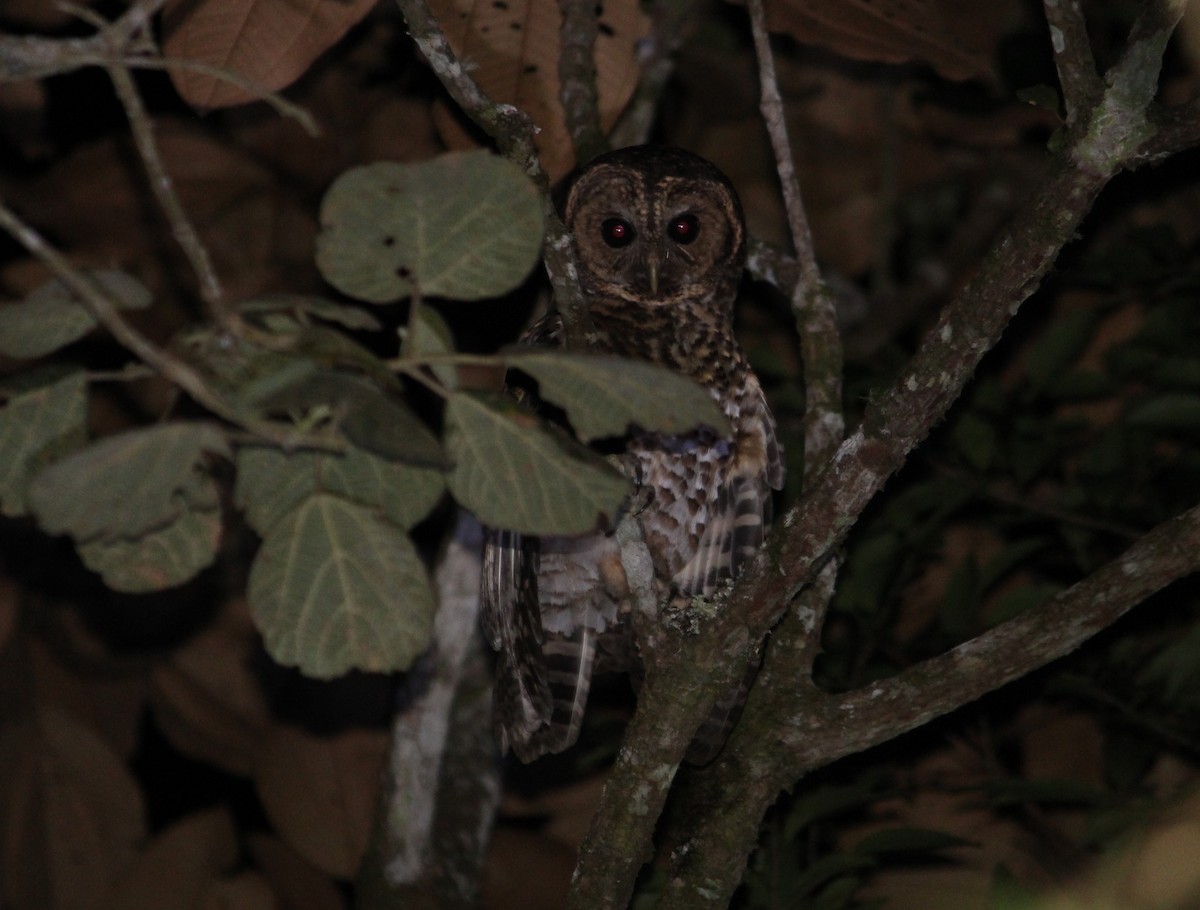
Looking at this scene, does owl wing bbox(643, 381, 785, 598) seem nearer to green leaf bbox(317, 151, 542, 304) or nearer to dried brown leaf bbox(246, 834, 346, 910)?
dried brown leaf bbox(246, 834, 346, 910)

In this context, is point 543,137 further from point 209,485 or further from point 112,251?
point 112,251

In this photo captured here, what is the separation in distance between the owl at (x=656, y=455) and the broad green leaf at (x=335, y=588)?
1640mm

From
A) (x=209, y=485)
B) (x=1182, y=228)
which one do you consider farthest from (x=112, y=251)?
(x=1182, y=228)

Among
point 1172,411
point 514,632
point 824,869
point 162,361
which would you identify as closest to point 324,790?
point 514,632

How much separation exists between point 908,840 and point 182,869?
2089 mm

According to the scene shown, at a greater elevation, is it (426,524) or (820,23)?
(820,23)

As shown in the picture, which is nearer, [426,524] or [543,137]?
[543,137]

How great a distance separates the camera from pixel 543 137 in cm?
278

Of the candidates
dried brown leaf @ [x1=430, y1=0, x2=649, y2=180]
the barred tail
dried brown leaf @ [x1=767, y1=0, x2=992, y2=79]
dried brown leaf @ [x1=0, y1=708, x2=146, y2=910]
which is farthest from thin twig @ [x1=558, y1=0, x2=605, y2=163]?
dried brown leaf @ [x1=0, y1=708, x2=146, y2=910]

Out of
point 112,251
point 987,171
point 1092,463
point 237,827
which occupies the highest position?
point 987,171

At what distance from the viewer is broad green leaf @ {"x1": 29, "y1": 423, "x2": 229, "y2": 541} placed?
1183mm

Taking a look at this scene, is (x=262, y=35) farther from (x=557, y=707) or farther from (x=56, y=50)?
(x=557, y=707)

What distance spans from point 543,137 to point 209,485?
1.51 metres

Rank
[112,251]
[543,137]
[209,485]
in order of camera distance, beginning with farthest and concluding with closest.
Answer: [112,251], [543,137], [209,485]
